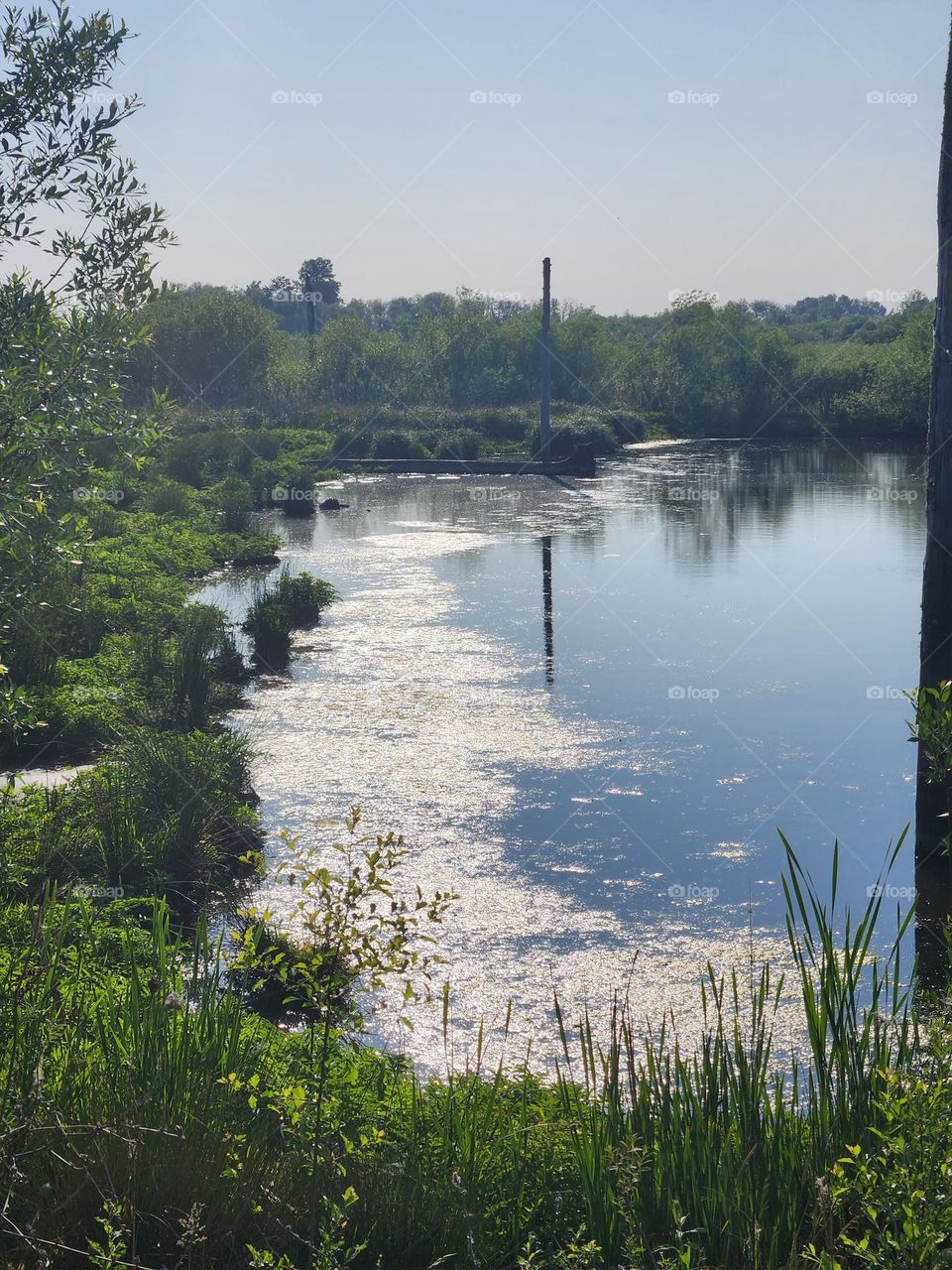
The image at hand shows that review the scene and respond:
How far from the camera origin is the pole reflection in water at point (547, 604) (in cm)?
1461

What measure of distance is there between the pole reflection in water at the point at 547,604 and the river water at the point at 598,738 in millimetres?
73

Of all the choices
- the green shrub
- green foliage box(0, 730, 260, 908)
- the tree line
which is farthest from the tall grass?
the tree line

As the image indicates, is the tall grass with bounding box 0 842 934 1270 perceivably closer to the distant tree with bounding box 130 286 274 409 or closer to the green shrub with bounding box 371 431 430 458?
the green shrub with bounding box 371 431 430 458

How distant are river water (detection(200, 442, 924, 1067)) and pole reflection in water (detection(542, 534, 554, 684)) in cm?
7

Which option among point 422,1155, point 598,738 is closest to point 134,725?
point 598,738

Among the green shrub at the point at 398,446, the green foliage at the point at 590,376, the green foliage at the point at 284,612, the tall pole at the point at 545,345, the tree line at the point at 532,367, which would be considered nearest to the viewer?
the green foliage at the point at 284,612

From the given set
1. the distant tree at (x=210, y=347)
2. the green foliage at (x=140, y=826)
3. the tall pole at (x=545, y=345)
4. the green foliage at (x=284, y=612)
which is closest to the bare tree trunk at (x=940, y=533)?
the green foliage at (x=140, y=826)

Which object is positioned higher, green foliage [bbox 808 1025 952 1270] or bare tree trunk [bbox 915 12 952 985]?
bare tree trunk [bbox 915 12 952 985]

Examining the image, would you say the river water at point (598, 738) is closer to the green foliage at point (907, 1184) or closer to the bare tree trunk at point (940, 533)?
the bare tree trunk at point (940, 533)

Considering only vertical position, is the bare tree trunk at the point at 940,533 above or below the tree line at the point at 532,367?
below

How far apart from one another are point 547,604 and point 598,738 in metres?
6.72

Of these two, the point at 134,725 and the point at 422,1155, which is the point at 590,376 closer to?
the point at 134,725

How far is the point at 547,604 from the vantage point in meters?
18.3

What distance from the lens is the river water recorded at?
7.64 metres
